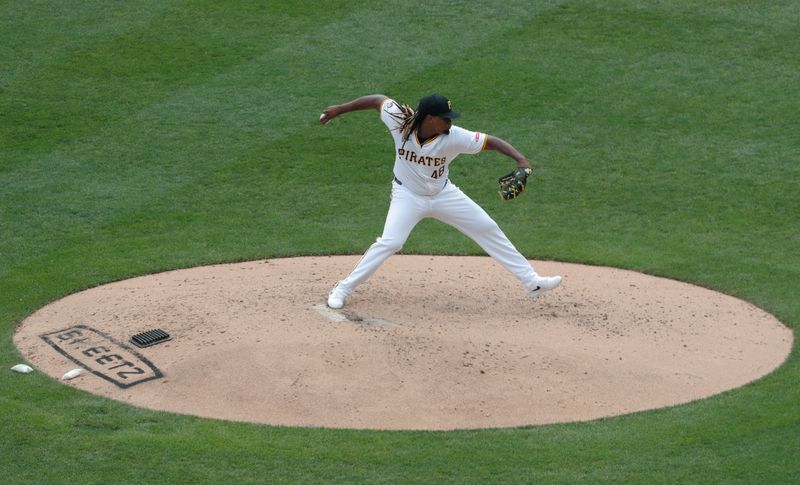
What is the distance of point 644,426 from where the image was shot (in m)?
7.52

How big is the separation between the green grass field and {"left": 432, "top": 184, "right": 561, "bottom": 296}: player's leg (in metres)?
1.61

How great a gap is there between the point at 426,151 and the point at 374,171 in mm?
3944

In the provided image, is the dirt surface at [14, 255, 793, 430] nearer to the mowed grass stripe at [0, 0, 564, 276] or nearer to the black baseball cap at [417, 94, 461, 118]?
the black baseball cap at [417, 94, 461, 118]

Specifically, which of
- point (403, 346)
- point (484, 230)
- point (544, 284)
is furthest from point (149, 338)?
point (544, 284)

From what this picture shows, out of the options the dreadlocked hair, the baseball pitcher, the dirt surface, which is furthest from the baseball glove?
the dirt surface

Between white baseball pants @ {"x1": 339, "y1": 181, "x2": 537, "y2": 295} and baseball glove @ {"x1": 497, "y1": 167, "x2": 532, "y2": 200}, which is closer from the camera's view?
baseball glove @ {"x1": 497, "y1": 167, "x2": 532, "y2": 200}

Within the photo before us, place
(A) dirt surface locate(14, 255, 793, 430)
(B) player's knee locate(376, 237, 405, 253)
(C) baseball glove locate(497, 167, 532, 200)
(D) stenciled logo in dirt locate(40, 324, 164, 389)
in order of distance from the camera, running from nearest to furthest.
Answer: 1. (A) dirt surface locate(14, 255, 793, 430)
2. (D) stenciled logo in dirt locate(40, 324, 164, 389)
3. (C) baseball glove locate(497, 167, 532, 200)
4. (B) player's knee locate(376, 237, 405, 253)

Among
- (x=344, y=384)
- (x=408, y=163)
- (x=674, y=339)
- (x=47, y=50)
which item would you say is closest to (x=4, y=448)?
(x=344, y=384)

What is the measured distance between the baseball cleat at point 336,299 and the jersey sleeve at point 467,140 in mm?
1464

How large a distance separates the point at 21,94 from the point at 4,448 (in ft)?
26.6

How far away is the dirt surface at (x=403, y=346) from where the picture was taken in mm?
7941

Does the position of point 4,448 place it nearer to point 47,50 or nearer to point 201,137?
point 201,137

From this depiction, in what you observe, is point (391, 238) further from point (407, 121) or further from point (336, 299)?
point (407, 121)

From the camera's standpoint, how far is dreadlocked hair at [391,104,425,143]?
8.93 metres
